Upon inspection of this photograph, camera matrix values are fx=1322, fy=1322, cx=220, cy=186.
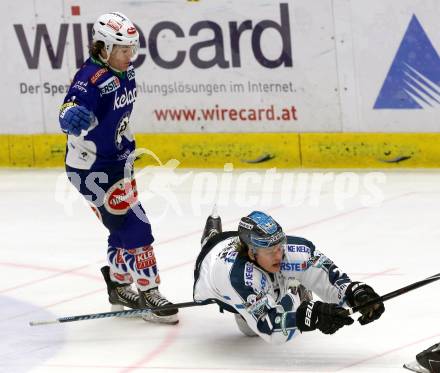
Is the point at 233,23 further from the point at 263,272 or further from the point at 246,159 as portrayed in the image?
the point at 263,272

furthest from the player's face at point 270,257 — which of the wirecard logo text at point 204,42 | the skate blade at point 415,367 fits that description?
the wirecard logo text at point 204,42

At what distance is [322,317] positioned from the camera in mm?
5516

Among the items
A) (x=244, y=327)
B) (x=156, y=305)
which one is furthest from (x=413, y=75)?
(x=244, y=327)

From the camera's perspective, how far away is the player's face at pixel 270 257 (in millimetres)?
5738

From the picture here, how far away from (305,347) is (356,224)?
259 cm

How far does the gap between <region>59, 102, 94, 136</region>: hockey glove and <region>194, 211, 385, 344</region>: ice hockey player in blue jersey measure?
854mm

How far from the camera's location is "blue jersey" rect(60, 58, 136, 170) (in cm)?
644

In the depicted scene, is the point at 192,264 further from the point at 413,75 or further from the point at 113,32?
the point at 413,75

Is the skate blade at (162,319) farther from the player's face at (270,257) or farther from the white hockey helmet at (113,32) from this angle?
the white hockey helmet at (113,32)

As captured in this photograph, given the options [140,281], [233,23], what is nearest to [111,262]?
[140,281]

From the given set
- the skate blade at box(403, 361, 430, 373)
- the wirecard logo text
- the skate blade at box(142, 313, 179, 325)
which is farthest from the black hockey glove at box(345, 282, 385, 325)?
the wirecard logo text

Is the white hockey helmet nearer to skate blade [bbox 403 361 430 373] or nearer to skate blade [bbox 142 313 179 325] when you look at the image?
skate blade [bbox 142 313 179 325]

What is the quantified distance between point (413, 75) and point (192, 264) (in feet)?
9.51

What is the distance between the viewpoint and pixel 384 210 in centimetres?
882
